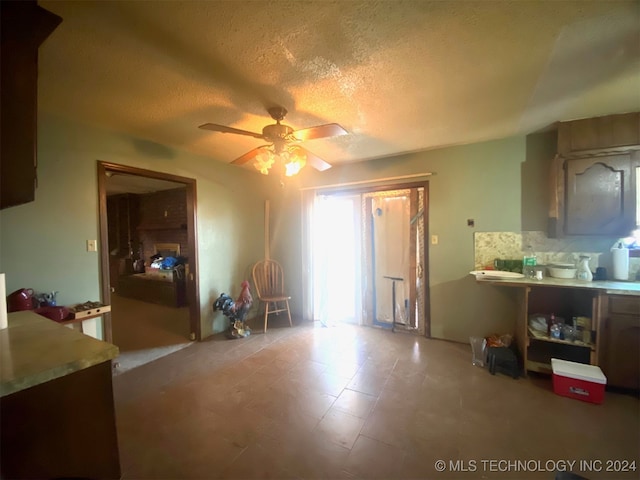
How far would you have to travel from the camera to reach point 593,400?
1.88 meters

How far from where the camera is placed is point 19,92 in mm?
891

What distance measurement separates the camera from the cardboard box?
6.08 feet

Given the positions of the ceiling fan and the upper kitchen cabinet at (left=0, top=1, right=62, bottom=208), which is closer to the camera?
the upper kitchen cabinet at (left=0, top=1, right=62, bottom=208)

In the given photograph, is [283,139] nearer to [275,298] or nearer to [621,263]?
[275,298]

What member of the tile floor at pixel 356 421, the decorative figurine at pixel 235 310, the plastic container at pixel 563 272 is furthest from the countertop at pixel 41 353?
the plastic container at pixel 563 272

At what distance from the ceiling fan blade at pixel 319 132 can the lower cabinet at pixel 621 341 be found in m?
2.42

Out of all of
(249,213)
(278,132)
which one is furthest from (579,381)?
(249,213)

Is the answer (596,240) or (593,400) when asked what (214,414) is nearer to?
(593,400)

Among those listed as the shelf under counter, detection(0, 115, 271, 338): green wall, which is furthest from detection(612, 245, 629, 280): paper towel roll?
detection(0, 115, 271, 338): green wall

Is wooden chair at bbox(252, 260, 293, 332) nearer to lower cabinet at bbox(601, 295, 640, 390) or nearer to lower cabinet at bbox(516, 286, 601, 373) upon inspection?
lower cabinet at bbox(516, 286, 601, 373)

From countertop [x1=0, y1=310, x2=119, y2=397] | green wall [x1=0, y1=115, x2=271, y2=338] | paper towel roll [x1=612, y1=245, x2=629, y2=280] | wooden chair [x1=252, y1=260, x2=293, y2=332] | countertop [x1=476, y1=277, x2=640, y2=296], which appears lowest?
wooden chair [x1=252, y1=260, x2=293, y2=332]

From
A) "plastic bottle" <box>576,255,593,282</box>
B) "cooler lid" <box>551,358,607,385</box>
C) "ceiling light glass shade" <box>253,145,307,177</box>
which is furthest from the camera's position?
"plastic bottle" <box>576,255,593,282</box>

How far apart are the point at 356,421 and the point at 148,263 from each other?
5.65 meters

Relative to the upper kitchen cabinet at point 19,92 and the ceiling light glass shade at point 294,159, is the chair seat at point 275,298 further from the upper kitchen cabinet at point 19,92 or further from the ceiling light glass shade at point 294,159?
the upper kitchen cabinet at point 19,92
